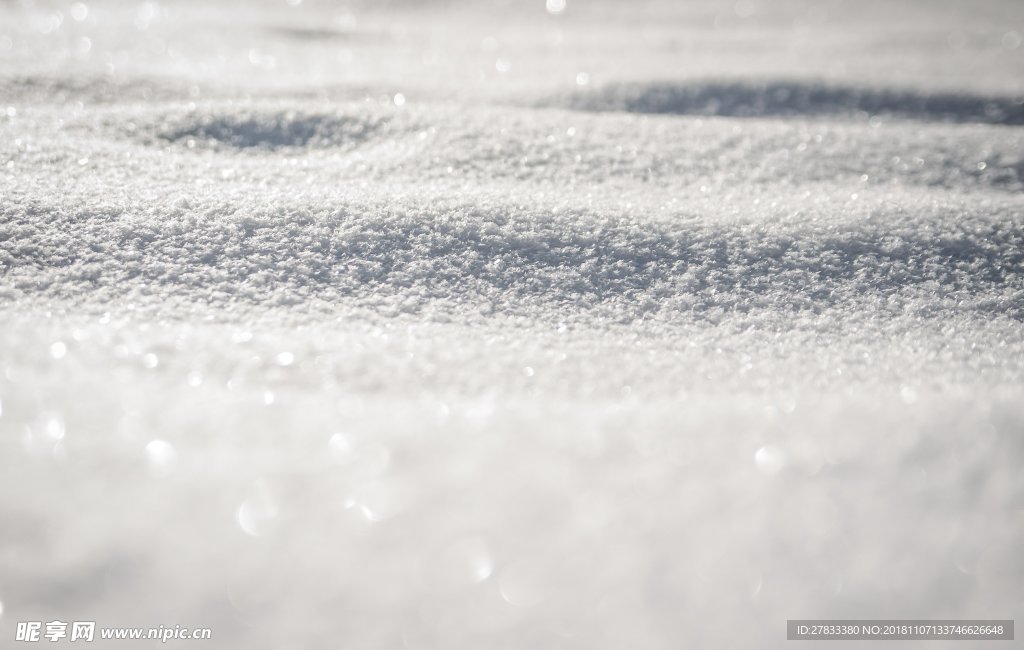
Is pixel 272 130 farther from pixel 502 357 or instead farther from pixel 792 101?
pixel 792 101

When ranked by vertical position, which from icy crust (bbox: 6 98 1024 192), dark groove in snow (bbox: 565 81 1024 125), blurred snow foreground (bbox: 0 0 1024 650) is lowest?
blurred snow foreground (bbox: 0 0 1024 650)

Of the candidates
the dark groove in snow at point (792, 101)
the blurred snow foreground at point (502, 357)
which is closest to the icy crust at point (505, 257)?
the blurred snow foreground at point (502, 357)

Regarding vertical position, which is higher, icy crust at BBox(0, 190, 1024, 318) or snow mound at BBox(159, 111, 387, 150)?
snow mound at BBox(159, 111, 387, 150)

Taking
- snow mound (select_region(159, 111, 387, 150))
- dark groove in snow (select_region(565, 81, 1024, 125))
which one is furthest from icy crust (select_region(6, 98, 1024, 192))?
dark groove in snow (select_region(565, 81, 1024, 125))

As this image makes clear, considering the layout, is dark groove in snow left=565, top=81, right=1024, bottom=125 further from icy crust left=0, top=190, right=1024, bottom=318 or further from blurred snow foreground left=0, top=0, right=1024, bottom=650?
icy crust left=0, top=190, right=1024, bottom=318

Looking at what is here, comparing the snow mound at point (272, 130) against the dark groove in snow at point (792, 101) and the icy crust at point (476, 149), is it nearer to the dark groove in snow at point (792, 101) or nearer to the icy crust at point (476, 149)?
the icy crust at point (476, 149)

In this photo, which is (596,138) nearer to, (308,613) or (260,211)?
(260,211)

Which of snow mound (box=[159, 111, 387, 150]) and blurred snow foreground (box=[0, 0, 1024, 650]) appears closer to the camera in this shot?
blurred snow foreground (box=[0, 0, 1024, 650])

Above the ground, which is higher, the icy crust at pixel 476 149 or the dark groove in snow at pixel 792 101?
the dark groove in snow at pixel 792 101

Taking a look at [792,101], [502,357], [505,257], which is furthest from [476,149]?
[792,101]

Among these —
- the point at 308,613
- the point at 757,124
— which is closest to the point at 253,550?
the point at 308,613
